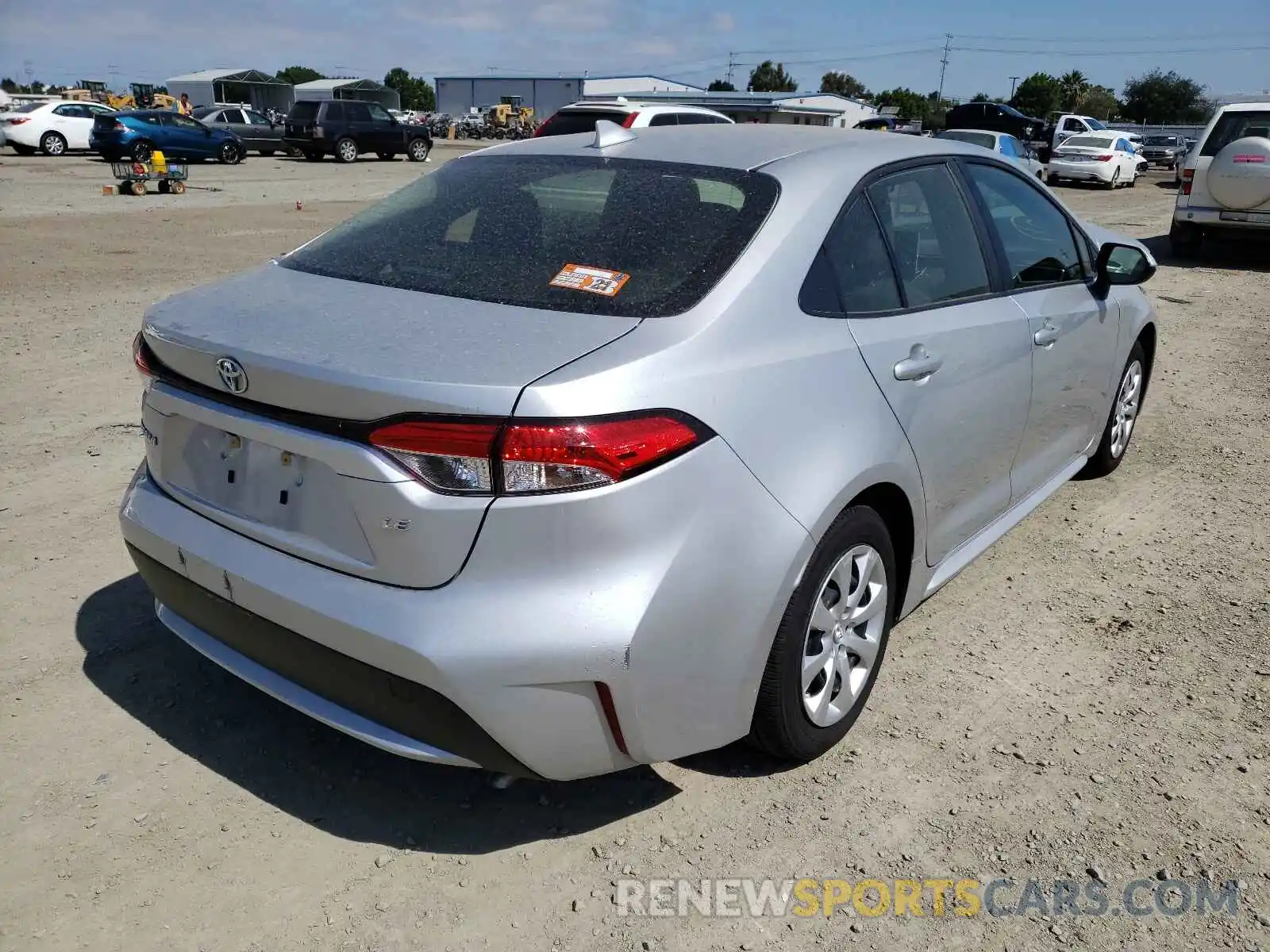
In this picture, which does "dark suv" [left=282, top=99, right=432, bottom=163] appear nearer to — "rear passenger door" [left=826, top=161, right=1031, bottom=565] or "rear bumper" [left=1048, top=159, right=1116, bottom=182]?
"rear bumper" [left=1048, top=159, right=1116, bottom=182]

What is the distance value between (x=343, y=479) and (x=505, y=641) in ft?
1.64

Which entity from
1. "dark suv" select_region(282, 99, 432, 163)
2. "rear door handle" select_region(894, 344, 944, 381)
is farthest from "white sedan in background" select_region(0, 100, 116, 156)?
"rear door handle" select_region(894, 344, 944, 381)

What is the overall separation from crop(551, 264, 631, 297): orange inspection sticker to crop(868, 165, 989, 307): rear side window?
3.11ft

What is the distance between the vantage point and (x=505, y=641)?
2.15 meters

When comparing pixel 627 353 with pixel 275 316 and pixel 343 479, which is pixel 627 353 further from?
pixel 275 316

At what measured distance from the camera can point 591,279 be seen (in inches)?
102

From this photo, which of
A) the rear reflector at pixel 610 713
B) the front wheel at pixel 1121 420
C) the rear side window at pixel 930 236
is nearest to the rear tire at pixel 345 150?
the front wheel at pixel 1121 420

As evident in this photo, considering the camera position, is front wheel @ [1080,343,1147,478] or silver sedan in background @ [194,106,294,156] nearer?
front wheel @ [1080,343,1147,478]

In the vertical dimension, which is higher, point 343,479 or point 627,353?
point 627,353

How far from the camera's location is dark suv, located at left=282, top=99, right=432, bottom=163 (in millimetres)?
29859

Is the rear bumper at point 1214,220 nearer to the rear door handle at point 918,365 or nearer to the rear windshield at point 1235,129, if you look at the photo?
the rear windshield at point 1235,129

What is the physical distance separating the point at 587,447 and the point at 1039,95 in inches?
3837

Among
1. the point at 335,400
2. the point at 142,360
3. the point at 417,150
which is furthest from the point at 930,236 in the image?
the point at 417,150

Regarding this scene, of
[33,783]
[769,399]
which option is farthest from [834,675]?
[33,783]
